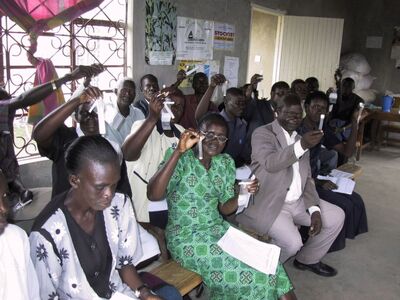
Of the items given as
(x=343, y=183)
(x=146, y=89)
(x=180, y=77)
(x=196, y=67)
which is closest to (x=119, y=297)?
(x=146, y=89)

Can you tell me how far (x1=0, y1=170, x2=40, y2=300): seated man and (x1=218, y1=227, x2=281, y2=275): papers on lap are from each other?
1.05 m

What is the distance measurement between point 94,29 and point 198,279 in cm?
260

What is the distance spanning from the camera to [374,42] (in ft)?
27.4

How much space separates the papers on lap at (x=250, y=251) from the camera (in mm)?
2033

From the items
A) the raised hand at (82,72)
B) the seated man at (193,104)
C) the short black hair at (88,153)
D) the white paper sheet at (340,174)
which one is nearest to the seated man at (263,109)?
the seated man at (193,104)

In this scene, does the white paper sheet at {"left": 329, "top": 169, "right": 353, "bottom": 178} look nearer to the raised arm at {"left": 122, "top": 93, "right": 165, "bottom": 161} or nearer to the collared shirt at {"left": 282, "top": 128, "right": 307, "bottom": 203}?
the collared shirt at {"left": 282, "top": 128, "right": 307, "bottom": 203}

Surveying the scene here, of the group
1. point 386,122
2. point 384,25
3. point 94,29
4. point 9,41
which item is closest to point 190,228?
point 9,41

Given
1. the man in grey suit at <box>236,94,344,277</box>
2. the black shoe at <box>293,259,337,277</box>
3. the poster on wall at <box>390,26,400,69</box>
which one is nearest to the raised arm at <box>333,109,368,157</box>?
the man in grey suit at <box>236,94,344,277</box>

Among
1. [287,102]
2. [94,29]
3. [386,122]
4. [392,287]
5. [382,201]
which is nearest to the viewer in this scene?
[287,102]

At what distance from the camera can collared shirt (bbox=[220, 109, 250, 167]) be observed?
139 inches

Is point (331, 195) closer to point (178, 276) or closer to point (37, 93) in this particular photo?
point (178, 276)

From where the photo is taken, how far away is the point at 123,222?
1.65 m

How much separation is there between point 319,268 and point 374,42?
669cm

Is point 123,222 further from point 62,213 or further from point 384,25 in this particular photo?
point 384,25
